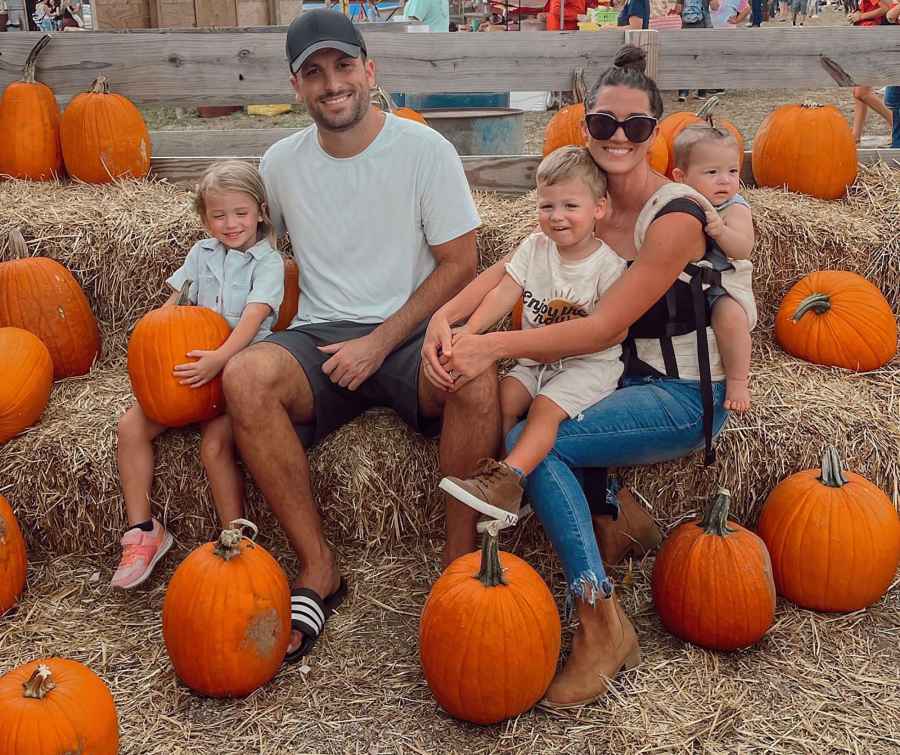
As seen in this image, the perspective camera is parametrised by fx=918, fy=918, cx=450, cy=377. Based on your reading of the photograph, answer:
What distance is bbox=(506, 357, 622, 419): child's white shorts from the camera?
275cm

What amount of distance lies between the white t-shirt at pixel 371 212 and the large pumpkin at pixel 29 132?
1881 millimetres

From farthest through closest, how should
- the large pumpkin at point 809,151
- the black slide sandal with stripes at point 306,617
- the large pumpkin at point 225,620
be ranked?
the large pumpkin at point 809,151 < the black slide sandal with stripes at point 306,617 < the large pumpkin at point 225,620

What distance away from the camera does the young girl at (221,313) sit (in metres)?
3.02

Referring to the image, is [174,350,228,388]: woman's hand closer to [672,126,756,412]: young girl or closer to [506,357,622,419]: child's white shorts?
[506,357,622,419]: child's white shorts

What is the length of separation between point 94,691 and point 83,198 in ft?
8.80

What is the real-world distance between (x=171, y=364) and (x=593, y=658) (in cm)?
160

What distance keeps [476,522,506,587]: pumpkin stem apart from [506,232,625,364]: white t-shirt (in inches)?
29.8

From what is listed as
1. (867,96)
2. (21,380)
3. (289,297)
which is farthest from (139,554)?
(867,96)

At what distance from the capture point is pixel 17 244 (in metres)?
3.75

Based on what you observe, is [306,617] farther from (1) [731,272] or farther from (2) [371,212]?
(1) [731,272]

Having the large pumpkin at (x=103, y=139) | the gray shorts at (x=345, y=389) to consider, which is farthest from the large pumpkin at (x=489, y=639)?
the large pumpkin at (x=103, y=139)

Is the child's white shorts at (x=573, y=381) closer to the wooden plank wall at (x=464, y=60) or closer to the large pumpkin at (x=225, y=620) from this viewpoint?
the large pumpkin at (x=225, y=620)

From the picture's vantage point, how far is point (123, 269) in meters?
3.90

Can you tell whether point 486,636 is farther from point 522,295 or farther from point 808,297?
point 808,297
